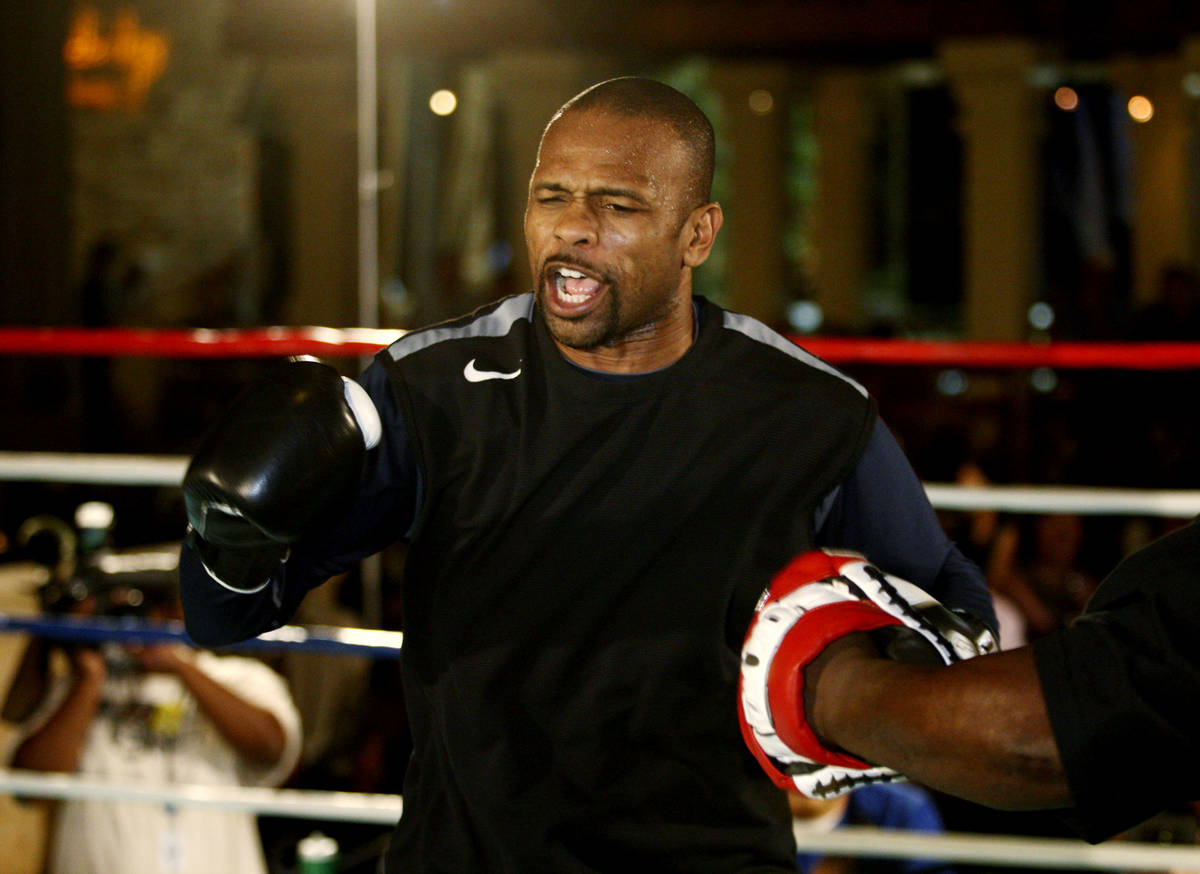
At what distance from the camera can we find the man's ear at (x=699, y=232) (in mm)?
1336

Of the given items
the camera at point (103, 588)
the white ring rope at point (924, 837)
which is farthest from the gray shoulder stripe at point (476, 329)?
the camera at point (103, 588)

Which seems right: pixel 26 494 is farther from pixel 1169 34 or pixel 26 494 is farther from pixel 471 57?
pixel 1169 34

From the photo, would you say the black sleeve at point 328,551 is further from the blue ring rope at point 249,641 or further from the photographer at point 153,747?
the photographer at point 153,747

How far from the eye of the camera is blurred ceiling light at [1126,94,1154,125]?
603 centimetres

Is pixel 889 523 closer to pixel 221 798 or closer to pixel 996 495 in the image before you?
pixel 996 495

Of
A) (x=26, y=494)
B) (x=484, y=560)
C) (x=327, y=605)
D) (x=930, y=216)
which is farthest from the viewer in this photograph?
(x=930, y=216)

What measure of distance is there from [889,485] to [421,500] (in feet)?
1.52

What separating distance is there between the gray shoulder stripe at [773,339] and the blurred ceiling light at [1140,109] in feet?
17.6

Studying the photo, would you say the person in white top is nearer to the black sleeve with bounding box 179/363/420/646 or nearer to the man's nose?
the black sleeve with bounding box 179/363/420/646

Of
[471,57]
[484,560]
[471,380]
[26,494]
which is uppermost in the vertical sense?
[471,57]

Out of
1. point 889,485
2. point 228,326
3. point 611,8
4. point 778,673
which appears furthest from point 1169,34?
point 778,673

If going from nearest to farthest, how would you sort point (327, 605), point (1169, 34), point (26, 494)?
point (327, 605) → point (26, 494) → point (1169, 34)

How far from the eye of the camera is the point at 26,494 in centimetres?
429

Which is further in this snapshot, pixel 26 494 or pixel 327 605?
pixel 26 494
